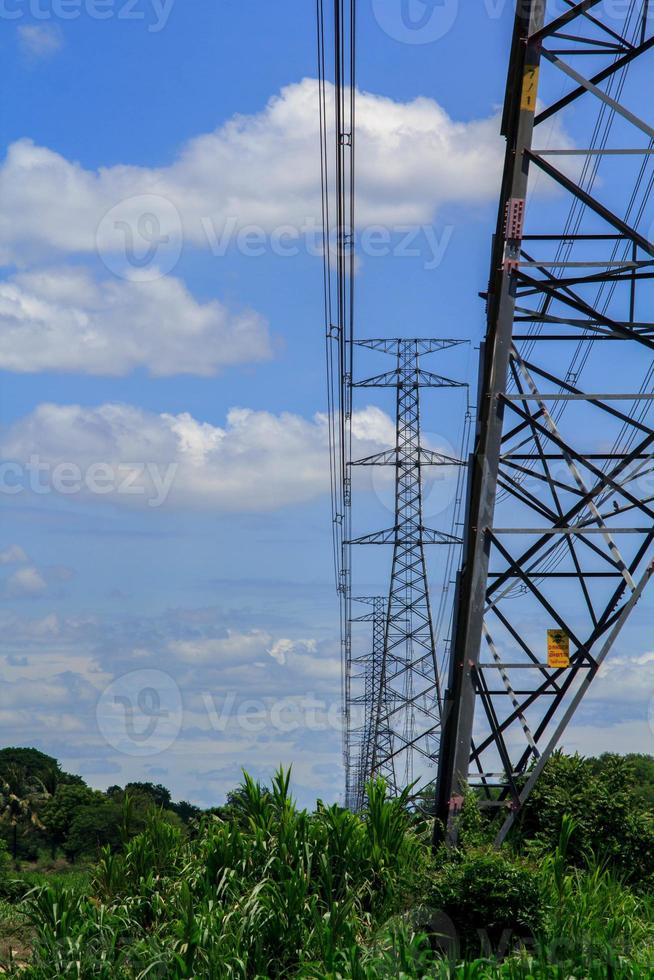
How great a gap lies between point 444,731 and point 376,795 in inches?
125

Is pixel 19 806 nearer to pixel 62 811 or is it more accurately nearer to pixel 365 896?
pixel 62 811

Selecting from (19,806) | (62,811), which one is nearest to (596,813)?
(62,811)

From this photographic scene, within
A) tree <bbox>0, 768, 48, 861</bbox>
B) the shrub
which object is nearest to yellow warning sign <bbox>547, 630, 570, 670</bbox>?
the shrub

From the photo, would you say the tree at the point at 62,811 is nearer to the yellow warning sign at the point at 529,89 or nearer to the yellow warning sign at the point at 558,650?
the yellow warning sign at the point at 558,650

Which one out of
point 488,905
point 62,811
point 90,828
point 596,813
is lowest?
point 488,905

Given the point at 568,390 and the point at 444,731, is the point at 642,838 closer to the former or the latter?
the point at 444,731

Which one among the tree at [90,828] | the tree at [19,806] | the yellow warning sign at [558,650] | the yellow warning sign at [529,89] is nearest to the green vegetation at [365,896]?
the yellow warning sign at [558,650]

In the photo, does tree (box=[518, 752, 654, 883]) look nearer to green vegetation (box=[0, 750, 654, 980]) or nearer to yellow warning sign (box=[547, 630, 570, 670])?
green vegetation (box=[0, 750, 654, 980])

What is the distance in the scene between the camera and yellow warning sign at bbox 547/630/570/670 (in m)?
19.8

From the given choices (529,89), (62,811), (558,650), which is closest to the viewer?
(529,89)

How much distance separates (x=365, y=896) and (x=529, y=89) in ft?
37.8

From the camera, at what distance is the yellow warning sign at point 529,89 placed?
19.0 metres

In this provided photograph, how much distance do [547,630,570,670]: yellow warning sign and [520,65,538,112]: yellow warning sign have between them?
7802 millimetres

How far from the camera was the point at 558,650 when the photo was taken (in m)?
19.8
